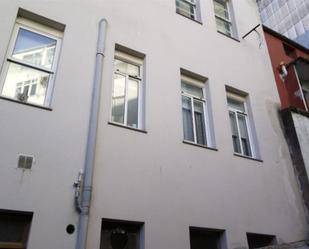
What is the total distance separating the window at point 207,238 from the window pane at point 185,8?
6171 millimetres

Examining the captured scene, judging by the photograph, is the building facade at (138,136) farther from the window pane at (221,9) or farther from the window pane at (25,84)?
the window pane at (221,9)

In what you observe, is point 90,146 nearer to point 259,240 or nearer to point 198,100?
point 198,100

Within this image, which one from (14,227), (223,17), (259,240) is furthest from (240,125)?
(14,227)

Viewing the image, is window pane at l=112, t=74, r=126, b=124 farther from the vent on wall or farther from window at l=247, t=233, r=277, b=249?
window at l=247, t=233, r=277, b=249

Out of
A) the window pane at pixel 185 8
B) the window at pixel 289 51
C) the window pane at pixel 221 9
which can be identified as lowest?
the window pane at pixel 185 8

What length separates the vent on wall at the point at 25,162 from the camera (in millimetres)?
4434

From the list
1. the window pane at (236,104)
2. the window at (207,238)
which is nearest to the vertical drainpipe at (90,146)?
the window at (207,238)

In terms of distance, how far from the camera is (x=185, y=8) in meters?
9.12

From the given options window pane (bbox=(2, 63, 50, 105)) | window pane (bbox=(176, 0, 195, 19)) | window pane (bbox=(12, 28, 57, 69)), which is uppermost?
window pane (bbox=(176, 0, 195, 19))

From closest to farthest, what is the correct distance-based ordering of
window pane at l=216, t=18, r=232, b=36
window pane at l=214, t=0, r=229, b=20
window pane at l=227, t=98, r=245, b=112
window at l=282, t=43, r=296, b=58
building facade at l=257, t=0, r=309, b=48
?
window pane at l=227, t=98, r=245, b=112, window pane at l=216, t=18, r=232, b=36, window pane at l=214, t=0, r=229, b=20, window at l=282, t=43, r=296, b=58, building facade at l=257, t=0, r=309, b=48

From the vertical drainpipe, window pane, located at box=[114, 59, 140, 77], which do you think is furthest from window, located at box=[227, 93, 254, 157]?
the vertical drainpipe

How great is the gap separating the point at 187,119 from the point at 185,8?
4035mm

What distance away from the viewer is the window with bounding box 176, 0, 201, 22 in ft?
29.3

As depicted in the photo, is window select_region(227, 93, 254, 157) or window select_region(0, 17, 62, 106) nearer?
window select_region(0, 17, 62, 106)
